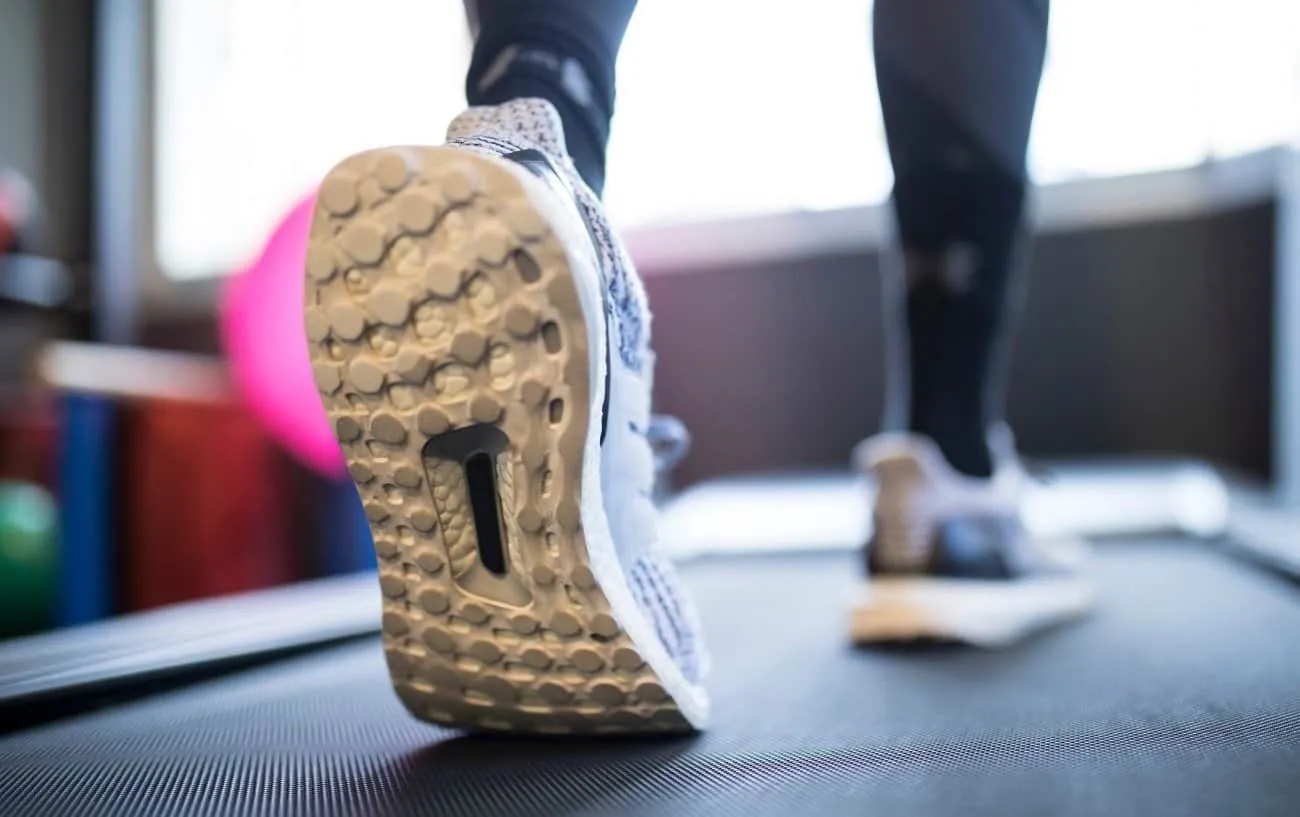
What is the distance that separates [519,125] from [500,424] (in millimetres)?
202

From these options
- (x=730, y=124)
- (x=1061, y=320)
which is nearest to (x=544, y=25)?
(x=730, y=124)

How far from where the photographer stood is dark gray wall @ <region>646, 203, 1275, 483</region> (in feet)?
8.00

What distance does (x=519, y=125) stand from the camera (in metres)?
0.66

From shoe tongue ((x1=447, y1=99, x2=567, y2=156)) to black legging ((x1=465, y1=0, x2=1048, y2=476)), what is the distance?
4cm

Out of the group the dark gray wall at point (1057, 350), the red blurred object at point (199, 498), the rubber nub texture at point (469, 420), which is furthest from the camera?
the dark gray wall at point (1057, 350)

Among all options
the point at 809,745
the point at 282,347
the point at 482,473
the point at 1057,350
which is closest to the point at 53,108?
the point at 282,347

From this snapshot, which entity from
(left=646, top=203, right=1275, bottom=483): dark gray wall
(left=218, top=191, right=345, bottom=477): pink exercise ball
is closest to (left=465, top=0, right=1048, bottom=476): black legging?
(left=218, top=191, right=345, bottom=477): pink exercise ball

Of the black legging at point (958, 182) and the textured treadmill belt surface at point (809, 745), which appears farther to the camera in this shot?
the black legging at point (958, 182)

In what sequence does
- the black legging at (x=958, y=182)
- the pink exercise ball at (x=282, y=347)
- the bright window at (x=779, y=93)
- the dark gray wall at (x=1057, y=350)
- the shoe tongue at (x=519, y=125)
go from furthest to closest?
1. the dark gray wall at (x=1057, y=350)
2. the bright window at (x=779, y=93)
3. the pink exercise ball at (x=282, y=347)
4. the black legging at (x=958, y=182)
5. the shoe tongue at (x=519, y=125)

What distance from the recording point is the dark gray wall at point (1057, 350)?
244 cm

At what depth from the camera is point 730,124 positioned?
2523 mm

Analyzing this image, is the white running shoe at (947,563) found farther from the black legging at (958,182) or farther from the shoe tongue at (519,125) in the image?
the shoe tongue at (519,125)

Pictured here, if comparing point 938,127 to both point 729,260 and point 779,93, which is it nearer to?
point 779,93

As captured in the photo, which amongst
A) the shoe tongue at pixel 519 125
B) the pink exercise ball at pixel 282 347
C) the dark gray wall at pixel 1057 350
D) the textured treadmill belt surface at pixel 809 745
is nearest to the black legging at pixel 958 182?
the textured treadmill belt surface at pixel 809 745
